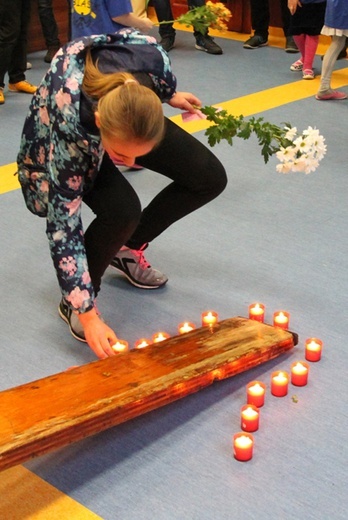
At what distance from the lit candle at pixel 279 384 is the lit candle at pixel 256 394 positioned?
0.04m

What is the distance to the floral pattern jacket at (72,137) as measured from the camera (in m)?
2.04

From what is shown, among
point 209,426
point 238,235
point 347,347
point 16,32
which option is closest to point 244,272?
point 238,235

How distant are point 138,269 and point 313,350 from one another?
750 millimetres

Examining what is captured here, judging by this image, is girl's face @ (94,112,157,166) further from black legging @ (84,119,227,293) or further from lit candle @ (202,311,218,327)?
lit candle @ (202,311,218,327)

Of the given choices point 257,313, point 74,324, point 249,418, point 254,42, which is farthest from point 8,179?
point 254,42

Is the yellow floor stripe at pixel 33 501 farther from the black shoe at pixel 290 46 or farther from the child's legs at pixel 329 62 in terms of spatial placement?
the black shoe at pixel 290 46

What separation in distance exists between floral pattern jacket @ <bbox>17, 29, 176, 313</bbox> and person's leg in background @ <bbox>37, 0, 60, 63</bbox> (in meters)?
3.75

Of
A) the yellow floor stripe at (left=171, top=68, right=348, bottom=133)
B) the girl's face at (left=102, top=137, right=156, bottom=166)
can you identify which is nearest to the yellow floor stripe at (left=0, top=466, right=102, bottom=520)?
the girl's face at (left=102, top=137, right=156, bottom=166)

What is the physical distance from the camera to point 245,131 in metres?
2.29

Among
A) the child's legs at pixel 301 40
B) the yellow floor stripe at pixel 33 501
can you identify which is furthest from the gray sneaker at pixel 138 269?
the child's legs at pixel 301 40

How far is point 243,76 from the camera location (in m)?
5.48

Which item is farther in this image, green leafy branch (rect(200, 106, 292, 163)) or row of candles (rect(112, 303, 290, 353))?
row of candles (rect(112, 303, 290, 353))

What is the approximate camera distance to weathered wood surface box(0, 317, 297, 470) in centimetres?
172

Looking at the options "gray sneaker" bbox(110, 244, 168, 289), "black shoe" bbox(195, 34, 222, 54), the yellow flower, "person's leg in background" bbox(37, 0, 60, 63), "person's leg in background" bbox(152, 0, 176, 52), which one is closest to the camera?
"gray sneaker" bbox(110, 244, 168, 289)
